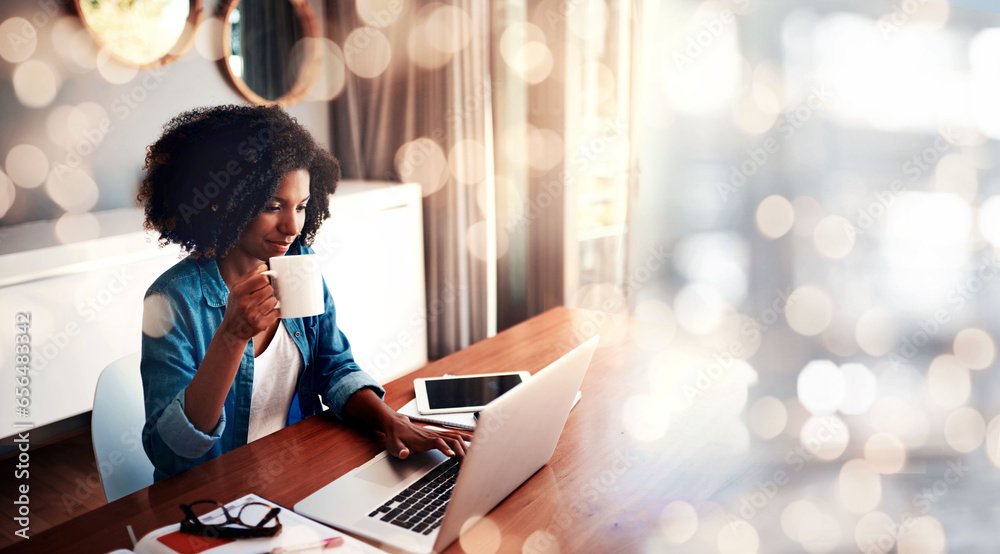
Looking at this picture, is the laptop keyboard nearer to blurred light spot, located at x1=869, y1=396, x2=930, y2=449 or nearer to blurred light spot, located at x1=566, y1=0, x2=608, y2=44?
blurred light spot, located at x1=869, y1=396, x2=930, y2=449

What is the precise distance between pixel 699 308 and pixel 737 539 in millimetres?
2103

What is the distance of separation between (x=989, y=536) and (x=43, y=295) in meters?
2.88

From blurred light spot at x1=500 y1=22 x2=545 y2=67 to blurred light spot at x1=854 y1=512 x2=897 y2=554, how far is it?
219 cm

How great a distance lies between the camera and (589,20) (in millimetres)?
2752

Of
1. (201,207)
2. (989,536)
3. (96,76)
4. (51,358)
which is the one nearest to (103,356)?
(51,358)

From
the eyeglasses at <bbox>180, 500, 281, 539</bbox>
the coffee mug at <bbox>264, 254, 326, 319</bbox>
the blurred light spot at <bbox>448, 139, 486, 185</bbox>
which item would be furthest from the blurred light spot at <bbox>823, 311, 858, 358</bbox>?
the eyeglasses at <bbox>180, 500, 281, 539</bbox>

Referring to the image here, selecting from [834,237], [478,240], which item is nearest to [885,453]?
[834,237]

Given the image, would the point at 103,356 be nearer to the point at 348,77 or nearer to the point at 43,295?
the point at 43,295

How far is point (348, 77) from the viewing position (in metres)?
3.25

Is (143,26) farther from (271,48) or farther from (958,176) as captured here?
(958,176)

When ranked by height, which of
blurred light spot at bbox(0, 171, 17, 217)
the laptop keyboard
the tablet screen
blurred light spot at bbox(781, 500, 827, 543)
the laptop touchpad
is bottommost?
blurred light spot at bbox(781, 500, 827, 543)

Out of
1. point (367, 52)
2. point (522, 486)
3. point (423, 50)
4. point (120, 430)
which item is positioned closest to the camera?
point (522, 486)

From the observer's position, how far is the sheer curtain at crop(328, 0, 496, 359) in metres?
3.00

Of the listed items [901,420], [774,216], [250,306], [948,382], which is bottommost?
[901,420]
